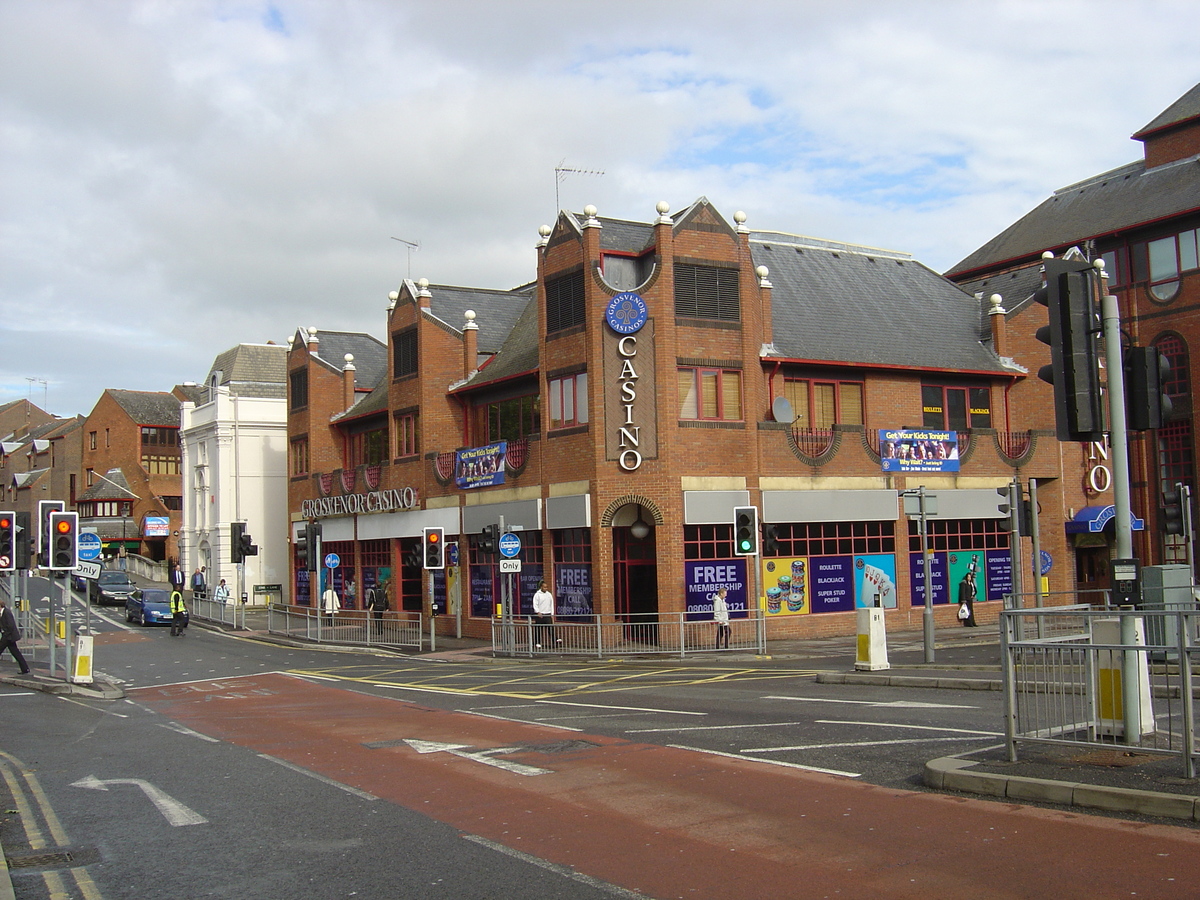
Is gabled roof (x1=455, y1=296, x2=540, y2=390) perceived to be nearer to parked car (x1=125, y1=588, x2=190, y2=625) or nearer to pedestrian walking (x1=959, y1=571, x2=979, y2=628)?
pedestrian walking (x1=959, y1=571, x2=979, y2=628)

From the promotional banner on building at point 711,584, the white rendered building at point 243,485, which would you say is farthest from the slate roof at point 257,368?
the promotional banner on building at point 711,584

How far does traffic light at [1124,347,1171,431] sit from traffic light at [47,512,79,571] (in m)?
19.9

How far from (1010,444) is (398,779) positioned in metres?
29.4

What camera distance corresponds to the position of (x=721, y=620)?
27531 mm

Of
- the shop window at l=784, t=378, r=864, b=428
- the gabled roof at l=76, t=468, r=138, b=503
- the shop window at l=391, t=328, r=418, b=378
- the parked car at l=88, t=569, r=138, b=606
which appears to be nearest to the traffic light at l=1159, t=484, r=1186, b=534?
the shop window at l=784, t=378, r=864, b=428

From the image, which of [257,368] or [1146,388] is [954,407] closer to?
[1146,388]

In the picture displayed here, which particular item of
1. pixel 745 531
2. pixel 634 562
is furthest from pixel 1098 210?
pixel 745 531

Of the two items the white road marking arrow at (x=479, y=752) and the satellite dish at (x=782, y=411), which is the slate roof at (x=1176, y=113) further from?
the white road marking arrow at (x=479, y=752)

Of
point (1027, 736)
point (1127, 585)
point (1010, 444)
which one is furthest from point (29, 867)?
point (1010, 444)

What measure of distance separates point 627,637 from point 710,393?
705 cm

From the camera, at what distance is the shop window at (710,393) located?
29922 millimetres

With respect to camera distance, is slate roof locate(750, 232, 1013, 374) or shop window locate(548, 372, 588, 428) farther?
slate roof locate(750, 232, 1013, 374)

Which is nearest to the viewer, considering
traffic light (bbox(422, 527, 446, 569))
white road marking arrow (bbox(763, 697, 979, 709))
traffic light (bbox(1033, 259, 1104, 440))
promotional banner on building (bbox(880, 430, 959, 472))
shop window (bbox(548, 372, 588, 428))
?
traffic light (bbox(1033, 259, 1104, 440))

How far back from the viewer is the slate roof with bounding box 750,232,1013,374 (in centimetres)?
3391
